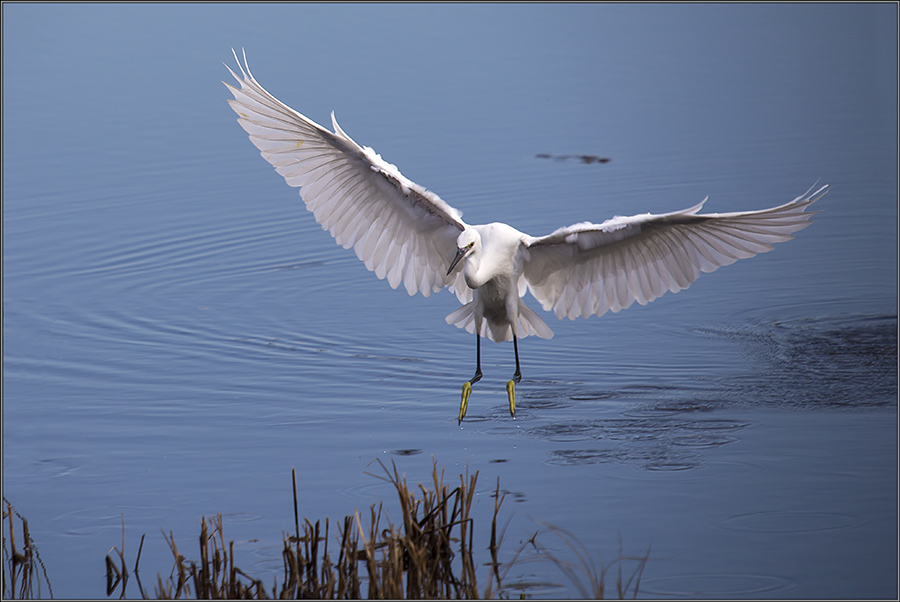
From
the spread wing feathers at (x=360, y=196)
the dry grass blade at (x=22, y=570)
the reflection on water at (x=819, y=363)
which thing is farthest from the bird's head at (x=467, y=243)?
the dry grass blade at (x=22, y=570)

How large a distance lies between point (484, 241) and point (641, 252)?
2.91 feet

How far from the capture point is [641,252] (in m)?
6.29

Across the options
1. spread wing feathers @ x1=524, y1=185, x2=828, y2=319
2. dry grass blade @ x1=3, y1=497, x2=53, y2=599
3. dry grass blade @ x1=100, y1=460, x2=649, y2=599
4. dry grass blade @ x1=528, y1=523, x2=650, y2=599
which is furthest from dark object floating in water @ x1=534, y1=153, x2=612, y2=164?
dry grass blade @ x1=3, y1=497, x2=53, y2=599

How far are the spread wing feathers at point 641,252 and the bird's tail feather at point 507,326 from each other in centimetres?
17

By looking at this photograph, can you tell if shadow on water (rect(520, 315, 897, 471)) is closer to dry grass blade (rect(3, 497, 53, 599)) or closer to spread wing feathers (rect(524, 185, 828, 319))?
spread wing feathers (rect(524, 185, 828, 319))

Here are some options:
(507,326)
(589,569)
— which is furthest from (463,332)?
(589,569)

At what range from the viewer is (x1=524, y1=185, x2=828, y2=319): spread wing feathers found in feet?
18.6

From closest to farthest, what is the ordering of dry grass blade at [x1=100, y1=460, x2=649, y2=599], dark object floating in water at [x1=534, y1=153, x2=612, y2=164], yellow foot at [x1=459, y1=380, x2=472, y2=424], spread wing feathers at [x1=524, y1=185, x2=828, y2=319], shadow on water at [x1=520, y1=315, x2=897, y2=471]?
dry grass blade at [x1=100, y1=460, x2=649, y2=599]
spread wing feathers at [x1=524, y1=185, x2=828, y2=319]
shadow on water at [x1=520, y1=315, x2=897, y2=471]
yellow foot at [x1=459, y1=380, x2=472, y2=424]
dark object floating in water at [x1=534, y1=153, x2=612, y2=164]

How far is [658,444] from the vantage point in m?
6.18

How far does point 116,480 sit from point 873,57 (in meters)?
12.4

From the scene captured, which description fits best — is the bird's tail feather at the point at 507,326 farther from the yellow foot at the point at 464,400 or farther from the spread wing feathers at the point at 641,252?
the yellow foot at the point at 464,400

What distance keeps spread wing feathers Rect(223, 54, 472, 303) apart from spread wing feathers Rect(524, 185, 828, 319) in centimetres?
61

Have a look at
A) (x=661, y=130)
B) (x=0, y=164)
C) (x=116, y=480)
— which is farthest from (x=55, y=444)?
(x=661, y=130)

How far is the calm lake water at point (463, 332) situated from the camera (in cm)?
548
